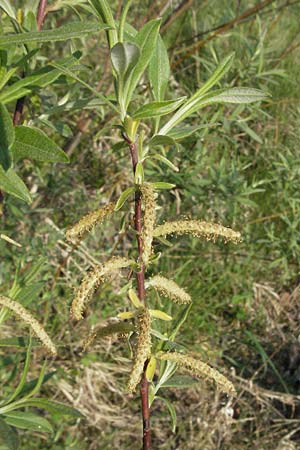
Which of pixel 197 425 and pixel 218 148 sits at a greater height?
pixel 218 148

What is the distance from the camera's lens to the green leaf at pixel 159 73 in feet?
2.96

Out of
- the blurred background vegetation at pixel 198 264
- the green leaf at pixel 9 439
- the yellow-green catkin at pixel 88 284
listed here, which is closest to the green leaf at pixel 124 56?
the yellow-green catkin at pixel 88 284

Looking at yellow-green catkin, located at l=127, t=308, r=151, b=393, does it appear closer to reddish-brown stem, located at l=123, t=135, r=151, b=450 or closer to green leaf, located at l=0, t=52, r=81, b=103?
reddish-brown stem, located at l=123, t=135, r=151, b=450

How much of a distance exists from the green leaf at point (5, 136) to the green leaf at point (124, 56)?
14cm

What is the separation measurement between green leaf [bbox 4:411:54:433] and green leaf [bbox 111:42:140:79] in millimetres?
589

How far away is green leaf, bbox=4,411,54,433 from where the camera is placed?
1.05 m

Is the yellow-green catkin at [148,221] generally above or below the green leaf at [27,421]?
above

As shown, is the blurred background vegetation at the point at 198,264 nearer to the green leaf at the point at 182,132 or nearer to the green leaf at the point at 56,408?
the green leaf at the point at 56,408

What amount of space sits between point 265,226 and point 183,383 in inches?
68.9

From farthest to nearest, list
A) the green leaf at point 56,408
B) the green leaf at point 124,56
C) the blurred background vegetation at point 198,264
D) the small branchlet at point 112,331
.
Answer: the blurred background vegetation at point 198,264 < the green leaf at point 56,408 < the small branchlet at point 112,331 < the green leaf at point 124,56

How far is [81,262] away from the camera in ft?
8.67

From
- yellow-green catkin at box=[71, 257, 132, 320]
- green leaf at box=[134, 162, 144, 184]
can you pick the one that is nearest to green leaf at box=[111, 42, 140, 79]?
green leaf at box=[134, 162, 144, 184]

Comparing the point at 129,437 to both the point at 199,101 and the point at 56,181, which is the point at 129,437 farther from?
the point at 199,101

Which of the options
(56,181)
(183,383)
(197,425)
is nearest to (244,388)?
(197,425)
